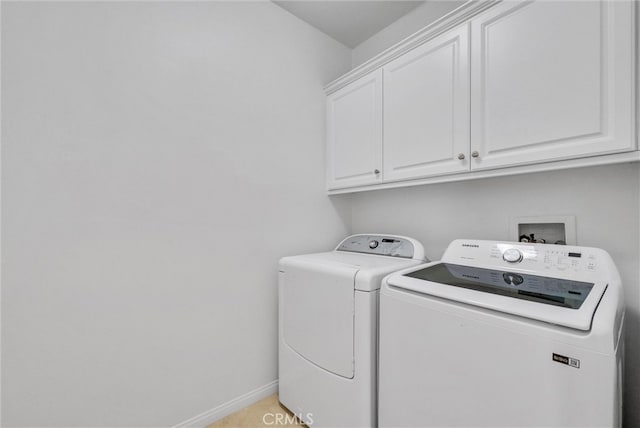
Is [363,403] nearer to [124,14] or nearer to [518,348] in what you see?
[518,348]

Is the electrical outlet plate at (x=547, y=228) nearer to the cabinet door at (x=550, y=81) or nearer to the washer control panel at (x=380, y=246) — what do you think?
the cabinet door at (x=550, y=81)

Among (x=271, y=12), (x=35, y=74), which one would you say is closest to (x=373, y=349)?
(x=35, y=74)

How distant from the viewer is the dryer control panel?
1.56 m

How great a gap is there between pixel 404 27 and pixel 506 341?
1994 millimetres

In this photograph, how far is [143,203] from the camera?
1271 millimetres

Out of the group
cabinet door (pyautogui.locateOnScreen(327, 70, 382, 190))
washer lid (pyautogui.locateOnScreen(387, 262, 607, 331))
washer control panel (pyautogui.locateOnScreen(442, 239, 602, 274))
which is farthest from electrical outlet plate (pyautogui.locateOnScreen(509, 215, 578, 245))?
cabinet door (pyautogui.locateOnScreen(327, 70, 382, 190))

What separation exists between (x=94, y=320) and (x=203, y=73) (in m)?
1.30

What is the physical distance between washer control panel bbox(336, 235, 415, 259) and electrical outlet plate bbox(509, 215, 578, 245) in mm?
520

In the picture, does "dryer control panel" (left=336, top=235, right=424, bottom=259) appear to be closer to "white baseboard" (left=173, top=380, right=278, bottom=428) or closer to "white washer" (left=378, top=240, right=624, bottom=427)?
"white washer" (left=378, top=240, right=624, bottom=427)

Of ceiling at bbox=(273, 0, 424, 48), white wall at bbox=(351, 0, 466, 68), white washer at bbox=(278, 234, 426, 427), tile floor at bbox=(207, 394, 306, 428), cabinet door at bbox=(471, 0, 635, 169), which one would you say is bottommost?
tile floor at bbox=(207, 394, 306, 428)

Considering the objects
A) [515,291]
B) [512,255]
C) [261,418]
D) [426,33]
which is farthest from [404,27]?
[261,418]

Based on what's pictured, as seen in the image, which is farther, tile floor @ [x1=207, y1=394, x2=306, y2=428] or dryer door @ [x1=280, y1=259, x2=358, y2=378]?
tile floor @ [x1=207, y1=394, x2=306, y2=428]

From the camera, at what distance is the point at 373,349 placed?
3.77ft

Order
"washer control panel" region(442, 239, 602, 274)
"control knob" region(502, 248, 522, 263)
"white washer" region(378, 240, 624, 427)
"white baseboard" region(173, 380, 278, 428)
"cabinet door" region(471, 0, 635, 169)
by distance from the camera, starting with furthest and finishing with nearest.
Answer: "white baseboard" region(173, 380, 278, 428) < "control knob" region(502, 248, 522, 263) < "washer control panel" region(442, 239, 602, 274) < "cabinet door" region(471, 0, 635, 169) < "white washer" region(378, 240, 624, 427)
